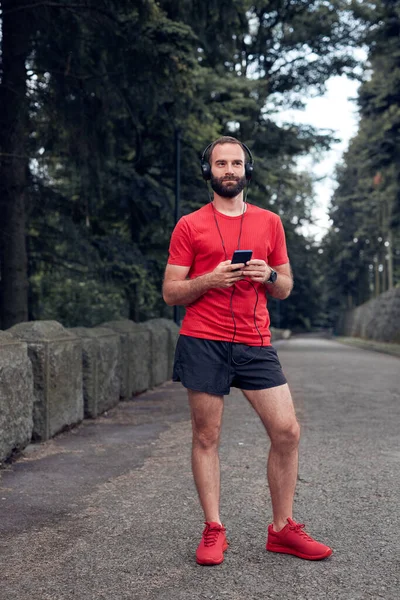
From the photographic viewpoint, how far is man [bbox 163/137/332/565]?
365 centimetres

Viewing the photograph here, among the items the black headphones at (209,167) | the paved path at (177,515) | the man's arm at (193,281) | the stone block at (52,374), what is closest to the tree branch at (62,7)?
the stone block at (52,374)

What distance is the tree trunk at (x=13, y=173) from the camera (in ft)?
39.7

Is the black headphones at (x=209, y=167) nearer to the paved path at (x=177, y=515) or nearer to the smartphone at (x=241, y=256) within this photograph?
the smartphone at (x=241, y=256)

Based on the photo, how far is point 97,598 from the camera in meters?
3.18

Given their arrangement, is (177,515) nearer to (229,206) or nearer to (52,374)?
(229,206)

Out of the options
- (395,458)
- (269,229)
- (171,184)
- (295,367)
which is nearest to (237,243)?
(269,229)

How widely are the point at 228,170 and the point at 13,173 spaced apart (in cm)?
945

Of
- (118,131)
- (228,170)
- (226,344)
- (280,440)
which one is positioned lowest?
(280,440)

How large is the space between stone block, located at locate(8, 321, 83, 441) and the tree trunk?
502 centimetres

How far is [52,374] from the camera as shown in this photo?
23.0 feet

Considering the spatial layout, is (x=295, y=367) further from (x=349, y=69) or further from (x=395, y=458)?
(x=349, y=69)

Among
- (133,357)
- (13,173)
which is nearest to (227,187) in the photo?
(133,357)

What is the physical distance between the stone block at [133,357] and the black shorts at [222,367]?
642cm

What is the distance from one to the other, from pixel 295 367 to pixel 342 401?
6.87m
